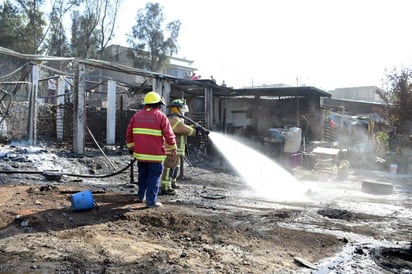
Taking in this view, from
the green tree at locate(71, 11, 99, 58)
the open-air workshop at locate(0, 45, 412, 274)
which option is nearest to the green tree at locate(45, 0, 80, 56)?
the green tree at locate(71, 11, 99, 58)

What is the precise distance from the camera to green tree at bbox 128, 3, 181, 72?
107ft

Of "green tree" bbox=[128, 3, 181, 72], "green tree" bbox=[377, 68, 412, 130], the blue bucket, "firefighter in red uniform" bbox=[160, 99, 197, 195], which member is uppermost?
"green tree" bbox=[128, 3, 181, 72]

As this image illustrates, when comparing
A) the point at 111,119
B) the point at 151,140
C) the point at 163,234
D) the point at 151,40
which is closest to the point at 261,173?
the point at 111,119

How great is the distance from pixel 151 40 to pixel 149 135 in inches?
1129

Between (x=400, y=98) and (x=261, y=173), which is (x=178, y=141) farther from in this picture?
(x=400, y=98)

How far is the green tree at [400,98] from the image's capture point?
1728cm

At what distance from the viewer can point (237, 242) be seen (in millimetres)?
4352

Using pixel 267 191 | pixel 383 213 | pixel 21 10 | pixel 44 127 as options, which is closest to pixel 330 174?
pixel 267 191

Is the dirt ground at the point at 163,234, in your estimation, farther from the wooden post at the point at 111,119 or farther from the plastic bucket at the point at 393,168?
the plastic bucket at the point at 393,168

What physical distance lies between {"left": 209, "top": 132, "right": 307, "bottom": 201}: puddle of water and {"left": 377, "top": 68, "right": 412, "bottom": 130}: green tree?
25.8 ft

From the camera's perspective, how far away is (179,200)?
679 cm

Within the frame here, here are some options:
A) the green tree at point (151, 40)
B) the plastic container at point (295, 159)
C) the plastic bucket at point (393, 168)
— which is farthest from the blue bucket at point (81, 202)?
the green tree at point (151, 40)

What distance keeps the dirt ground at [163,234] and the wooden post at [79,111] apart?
342 centimetres

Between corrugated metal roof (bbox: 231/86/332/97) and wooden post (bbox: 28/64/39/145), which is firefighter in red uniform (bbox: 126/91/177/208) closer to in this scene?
wooden post (bbox: 28/64/39/145)
